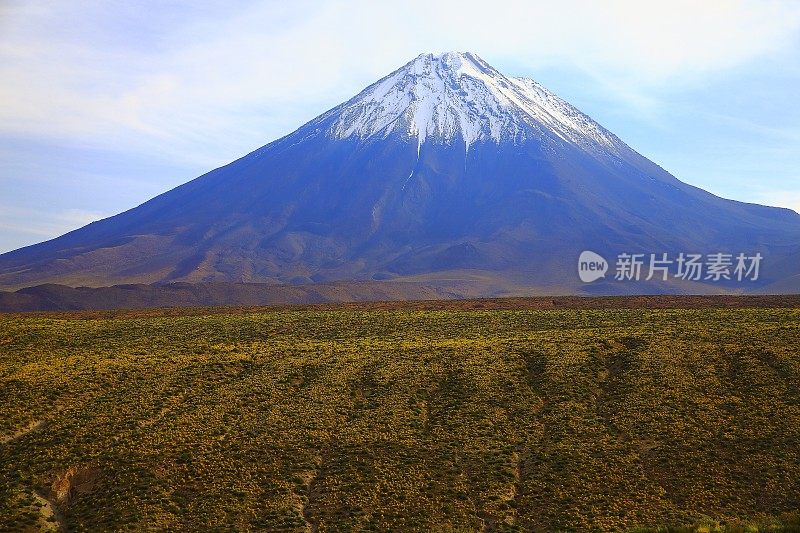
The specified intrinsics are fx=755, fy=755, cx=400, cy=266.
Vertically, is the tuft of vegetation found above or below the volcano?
below

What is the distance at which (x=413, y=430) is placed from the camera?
31625 mm

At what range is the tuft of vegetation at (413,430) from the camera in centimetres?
2573

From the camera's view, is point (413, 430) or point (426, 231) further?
point (426, 231)

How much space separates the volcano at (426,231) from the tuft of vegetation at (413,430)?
8769 cm

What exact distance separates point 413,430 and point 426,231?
472ft

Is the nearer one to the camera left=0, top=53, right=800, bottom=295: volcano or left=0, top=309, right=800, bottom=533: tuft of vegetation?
left=0, top=309, right=800, bottom=533: tuft of vegetation

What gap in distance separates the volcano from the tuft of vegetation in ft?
288

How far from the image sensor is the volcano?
14662 cm

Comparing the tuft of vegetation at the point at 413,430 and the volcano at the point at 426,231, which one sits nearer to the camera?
the tuft of vegetation at the point at 413,430

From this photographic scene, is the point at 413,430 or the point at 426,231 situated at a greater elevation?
the point at 426,231

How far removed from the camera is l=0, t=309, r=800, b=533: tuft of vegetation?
84.4 ft

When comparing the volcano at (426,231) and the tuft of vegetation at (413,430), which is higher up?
the volcano at (426,231)

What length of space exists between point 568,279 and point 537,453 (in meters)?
110

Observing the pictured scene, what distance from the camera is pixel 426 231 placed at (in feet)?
573
